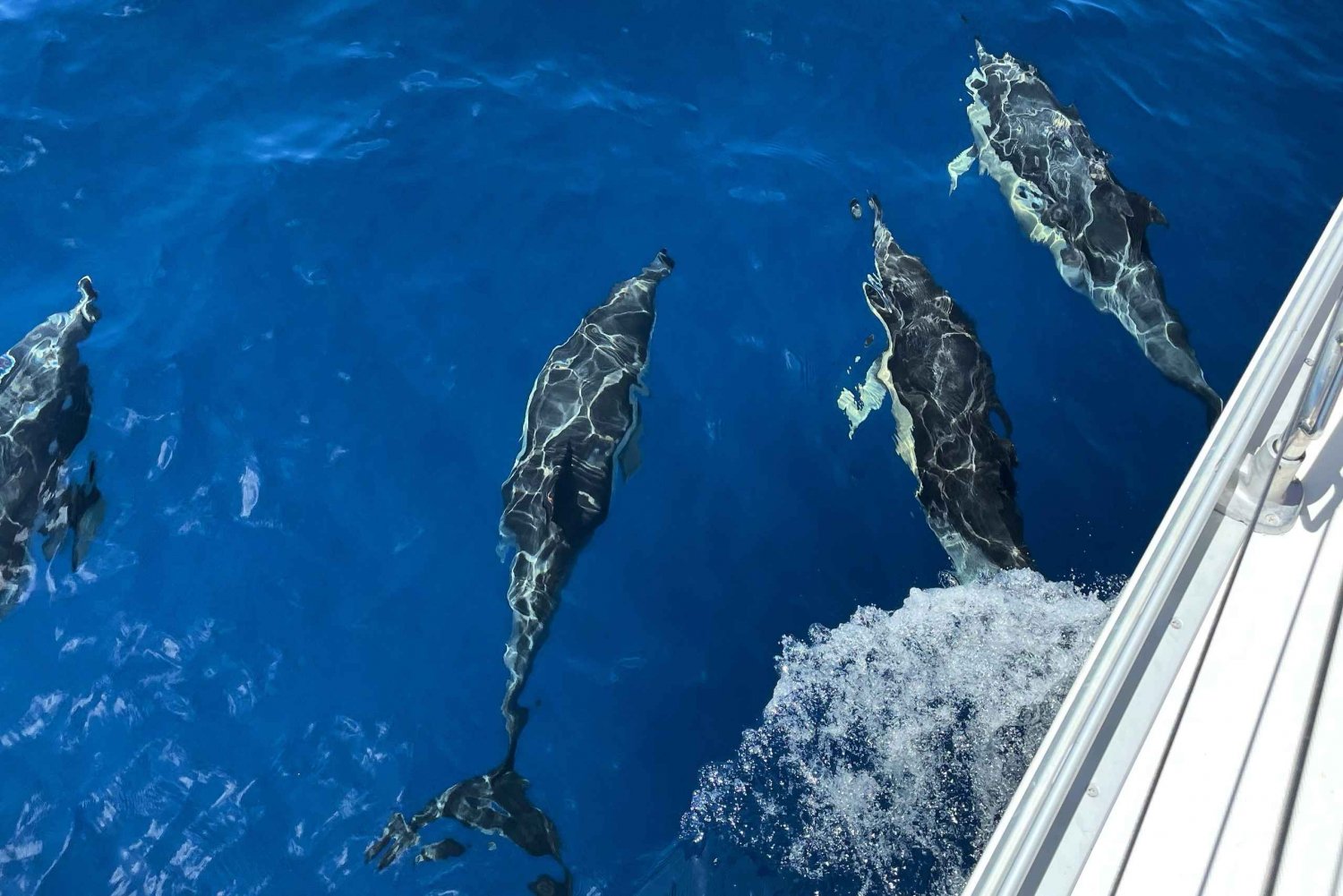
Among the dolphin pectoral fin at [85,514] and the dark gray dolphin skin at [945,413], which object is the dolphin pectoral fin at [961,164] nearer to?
A: the dark gray dolphin skin at [945,413]

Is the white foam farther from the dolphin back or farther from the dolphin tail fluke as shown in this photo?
the dolphin tail fluke

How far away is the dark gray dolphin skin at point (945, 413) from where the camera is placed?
26.7ft

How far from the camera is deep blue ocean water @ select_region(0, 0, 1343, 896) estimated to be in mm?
7215

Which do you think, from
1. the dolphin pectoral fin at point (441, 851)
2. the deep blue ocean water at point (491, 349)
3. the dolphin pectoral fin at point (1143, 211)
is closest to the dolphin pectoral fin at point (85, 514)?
the deep blue ocean water at point (491, 349)

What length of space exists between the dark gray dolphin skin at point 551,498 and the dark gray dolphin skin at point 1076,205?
4160 millimetres

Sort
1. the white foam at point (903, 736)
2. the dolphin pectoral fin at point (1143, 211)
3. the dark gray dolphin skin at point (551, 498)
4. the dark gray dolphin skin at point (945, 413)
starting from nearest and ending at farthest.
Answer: the white foam at point (903, 736) → the dark gray dolphin skin at point (551, 498) → the dark gray dolphin skin at point (945, 413) → the dolphin pectoral fin at point (1143, 211)

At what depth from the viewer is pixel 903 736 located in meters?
7.00

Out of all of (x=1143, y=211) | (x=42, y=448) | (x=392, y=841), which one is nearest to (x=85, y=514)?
(x=42, y=448)

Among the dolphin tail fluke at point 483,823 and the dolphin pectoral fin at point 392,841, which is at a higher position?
the dolphin tail fluke at point 483,823

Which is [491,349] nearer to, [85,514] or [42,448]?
[85,514]

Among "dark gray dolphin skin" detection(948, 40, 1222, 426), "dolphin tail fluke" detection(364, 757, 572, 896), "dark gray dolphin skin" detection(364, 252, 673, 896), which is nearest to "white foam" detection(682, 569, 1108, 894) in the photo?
"dolphin tail fluke" detection(364, 757, 572, 896)

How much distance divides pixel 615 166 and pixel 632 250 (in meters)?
1.18

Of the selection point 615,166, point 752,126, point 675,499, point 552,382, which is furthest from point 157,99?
point 675,499

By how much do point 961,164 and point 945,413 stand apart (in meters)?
3.63
